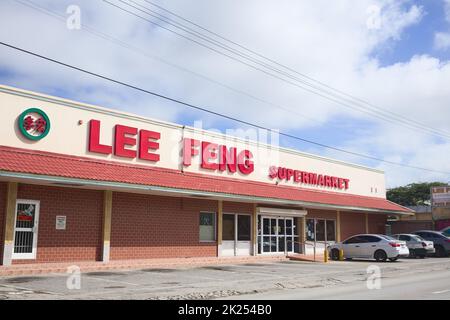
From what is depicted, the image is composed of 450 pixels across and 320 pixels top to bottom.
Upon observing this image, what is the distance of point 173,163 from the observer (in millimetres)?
24125

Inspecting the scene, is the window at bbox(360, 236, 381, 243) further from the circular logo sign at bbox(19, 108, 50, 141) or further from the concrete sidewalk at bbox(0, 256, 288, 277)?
the circular logo sign at bbox(19, 108, 50, 141)

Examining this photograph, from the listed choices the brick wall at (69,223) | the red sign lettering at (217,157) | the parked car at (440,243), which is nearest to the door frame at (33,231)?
the brick wall at (69,223)

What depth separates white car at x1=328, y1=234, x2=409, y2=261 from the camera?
83.7ft

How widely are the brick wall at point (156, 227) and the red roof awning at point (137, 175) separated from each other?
43.5 inches

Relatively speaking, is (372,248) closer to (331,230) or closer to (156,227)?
(331,230)

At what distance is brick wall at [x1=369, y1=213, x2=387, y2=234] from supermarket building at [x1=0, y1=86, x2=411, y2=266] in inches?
264

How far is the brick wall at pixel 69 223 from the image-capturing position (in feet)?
62.2

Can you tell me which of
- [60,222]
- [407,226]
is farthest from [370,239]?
[407,226]

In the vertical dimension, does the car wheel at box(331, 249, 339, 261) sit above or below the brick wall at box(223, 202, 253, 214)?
below

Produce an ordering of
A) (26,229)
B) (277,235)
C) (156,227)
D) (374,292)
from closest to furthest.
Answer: (374,292) → (26,229) → (156,227) → (277,235)

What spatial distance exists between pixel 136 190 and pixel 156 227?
260cm

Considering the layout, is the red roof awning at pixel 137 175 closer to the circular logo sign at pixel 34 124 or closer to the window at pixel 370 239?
the circular logo sign at pixel 34 124

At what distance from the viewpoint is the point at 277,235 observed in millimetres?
29016

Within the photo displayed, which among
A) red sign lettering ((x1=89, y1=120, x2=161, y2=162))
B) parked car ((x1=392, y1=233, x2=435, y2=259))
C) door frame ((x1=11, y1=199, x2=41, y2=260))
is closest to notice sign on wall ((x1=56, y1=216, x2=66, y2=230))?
door frame ((x1=11, y1=199, x2=41, y2=260))
